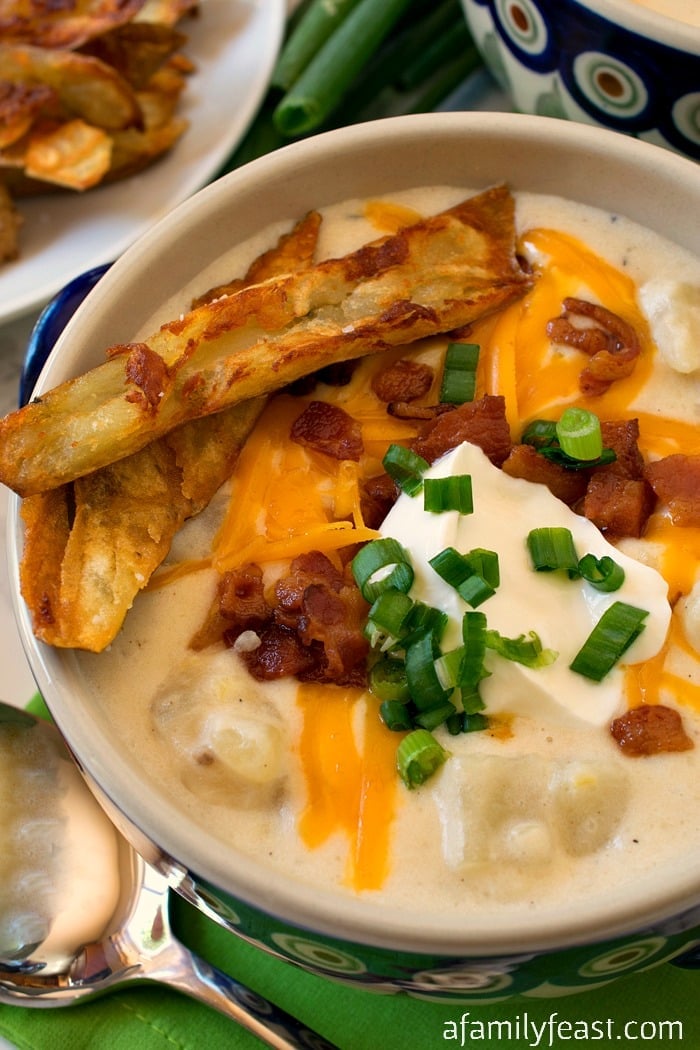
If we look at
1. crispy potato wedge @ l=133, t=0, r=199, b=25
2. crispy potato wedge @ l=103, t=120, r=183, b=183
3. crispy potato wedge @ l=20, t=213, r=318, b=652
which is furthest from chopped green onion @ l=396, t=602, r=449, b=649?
crispy potato wedge @ l=133, t=0, r=199, b=25

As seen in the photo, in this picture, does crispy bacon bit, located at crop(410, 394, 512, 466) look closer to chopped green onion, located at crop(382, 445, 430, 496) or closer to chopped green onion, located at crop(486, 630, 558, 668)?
chopped green onion, located at crop(382, 445, 430, 496)

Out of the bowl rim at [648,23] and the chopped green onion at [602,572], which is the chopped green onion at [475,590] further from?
the bowl rim at [648,23]

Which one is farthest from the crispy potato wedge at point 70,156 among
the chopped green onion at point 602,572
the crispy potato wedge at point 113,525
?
the chopped green onion at point 602,572

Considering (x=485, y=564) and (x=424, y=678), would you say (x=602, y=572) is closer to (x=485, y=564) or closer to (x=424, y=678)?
(x=485, y=564)

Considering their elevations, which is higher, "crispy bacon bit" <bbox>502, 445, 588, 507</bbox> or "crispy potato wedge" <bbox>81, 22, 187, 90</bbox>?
"crispy potato wedge" <bbox>81, 22, 187, 90</bbox>

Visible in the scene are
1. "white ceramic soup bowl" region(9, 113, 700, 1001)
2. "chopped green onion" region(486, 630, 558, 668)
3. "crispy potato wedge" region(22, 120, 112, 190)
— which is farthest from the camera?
"crispy potato wedge" region(22, 120, 112, 190)

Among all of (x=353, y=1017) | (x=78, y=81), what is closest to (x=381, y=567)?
(x=353, y=1017)

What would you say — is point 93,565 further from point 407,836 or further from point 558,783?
point 558,783

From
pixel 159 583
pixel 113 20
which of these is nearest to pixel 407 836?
pixel 159 583
